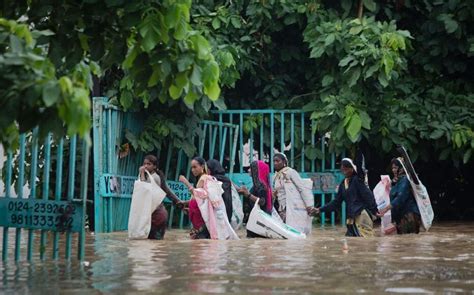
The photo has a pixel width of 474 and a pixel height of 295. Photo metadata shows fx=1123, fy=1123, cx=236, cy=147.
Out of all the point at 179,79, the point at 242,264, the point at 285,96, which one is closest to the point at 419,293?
the point at 179,79

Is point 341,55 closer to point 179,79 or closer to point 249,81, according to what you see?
point 249,81

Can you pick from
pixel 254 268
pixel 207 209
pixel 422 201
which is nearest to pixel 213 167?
pixel 207 209

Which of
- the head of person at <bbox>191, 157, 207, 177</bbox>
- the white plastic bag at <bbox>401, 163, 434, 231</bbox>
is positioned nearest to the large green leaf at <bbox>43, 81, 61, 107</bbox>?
the head of person at <bbox>191, 157, 207, 177</bbox>

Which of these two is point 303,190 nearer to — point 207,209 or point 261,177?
point 261,177

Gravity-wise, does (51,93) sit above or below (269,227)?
above

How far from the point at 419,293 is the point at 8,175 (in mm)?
4572

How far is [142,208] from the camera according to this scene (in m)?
15.1

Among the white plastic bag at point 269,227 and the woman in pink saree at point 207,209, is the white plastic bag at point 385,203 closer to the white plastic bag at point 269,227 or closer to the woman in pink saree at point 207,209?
the white plastic bag at point 269,227

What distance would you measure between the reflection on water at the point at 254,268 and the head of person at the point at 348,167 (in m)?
1.66

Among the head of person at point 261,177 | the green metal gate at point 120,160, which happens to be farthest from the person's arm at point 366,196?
the green metal gate at point 120,160

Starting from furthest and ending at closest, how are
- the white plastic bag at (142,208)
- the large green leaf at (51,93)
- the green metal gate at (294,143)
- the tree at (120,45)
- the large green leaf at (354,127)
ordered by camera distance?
the green metal gate at (294,143), the large green leaf at (354,127), the white plastic bag at (142,208), the tree at (120,45), the large green leaf at (51,93)

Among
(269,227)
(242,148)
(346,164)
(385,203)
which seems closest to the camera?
(269,227)

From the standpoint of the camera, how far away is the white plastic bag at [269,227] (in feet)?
51.5

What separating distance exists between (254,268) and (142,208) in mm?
5319
